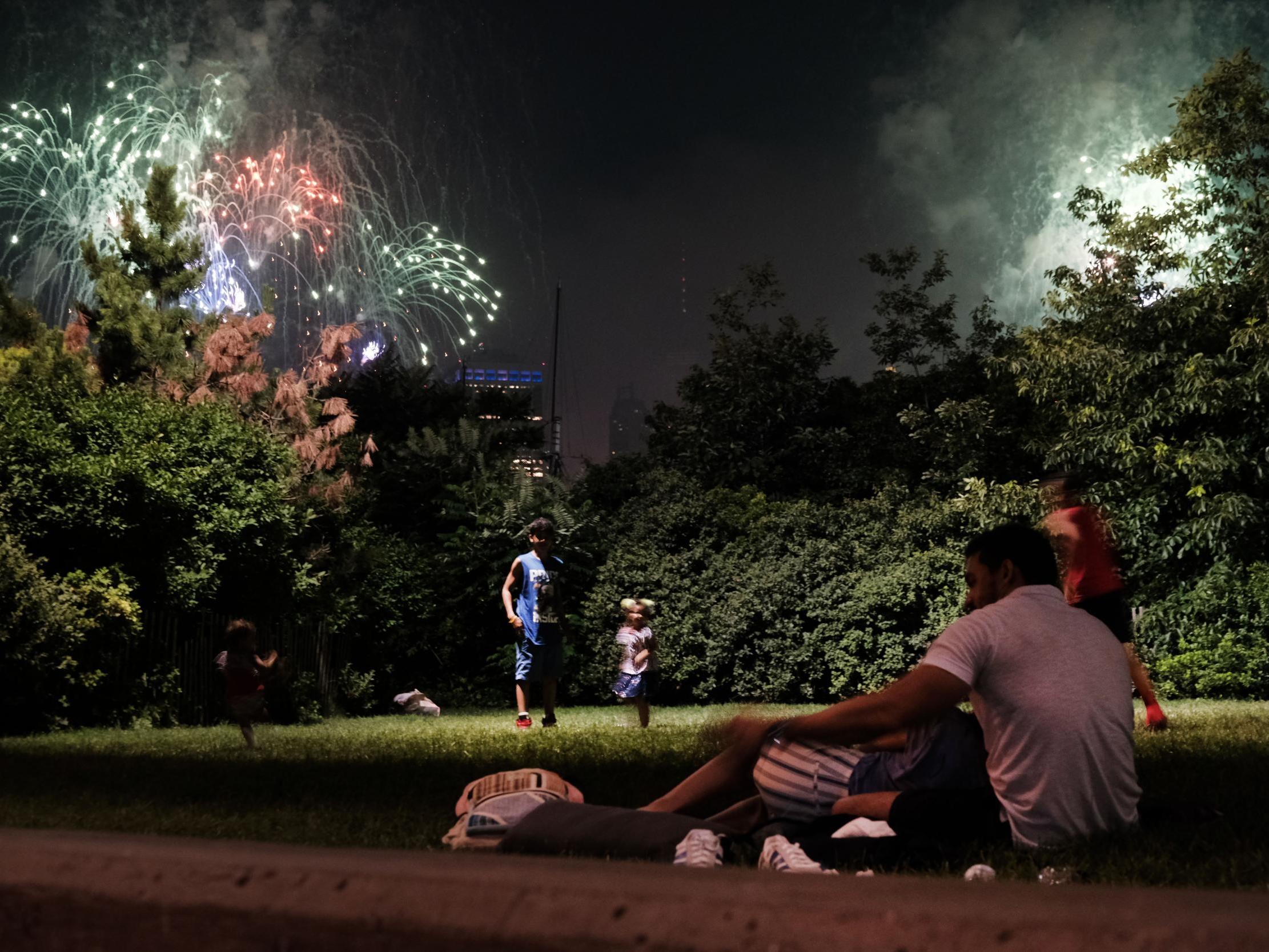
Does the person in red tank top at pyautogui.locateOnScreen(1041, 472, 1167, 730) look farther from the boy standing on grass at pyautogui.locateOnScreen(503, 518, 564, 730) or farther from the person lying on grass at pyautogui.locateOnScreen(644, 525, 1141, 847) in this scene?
the boy standing on grass at pyautogui.locateOnScreen(503, 518, 564, 730)

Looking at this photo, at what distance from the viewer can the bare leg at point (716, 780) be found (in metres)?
4.48

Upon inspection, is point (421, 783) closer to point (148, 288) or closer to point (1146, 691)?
point (1146, 691)

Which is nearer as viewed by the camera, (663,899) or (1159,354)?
(663,899)

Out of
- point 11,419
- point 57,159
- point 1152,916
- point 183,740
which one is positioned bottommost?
point 183,740

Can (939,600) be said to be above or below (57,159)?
below

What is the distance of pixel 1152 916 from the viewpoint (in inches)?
84.0

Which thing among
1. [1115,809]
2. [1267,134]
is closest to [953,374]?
[1267,134]

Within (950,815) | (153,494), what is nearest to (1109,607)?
(950,815)

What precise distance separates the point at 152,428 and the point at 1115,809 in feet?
46.5

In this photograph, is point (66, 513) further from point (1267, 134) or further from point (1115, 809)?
point (1267, 134)

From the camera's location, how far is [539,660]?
41.8ft

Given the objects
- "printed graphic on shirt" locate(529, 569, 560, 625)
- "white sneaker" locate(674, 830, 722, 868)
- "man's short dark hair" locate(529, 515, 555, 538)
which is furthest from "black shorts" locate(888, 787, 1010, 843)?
"printed graphic on shirt" locate(529, 569, 560, 625)

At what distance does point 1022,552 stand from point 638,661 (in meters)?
9.22

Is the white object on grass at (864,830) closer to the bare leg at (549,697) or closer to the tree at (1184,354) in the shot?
the bare leg at (549,697)
